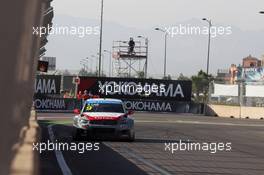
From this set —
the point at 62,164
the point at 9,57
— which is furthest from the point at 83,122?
the point at 9,57

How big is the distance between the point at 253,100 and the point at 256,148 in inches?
1512

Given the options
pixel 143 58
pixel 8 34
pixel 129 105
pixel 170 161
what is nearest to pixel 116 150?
pixel 170 161

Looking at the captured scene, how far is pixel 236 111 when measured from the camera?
2376 inches

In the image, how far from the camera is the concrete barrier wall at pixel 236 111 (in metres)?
58.9

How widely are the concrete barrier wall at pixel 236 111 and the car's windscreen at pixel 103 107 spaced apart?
36633mm

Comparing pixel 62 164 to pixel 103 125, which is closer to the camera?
pixel 62 164

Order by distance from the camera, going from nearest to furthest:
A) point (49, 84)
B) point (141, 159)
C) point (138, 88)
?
1. point (141, 159)
2. point (49, 84)
3. point (138, 88)

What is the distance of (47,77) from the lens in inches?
2312

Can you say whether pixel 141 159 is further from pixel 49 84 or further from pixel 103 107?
pixel 49 84

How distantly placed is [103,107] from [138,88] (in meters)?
36.3

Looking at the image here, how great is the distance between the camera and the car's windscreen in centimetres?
2331

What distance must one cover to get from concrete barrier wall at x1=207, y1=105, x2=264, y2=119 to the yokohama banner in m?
2.70

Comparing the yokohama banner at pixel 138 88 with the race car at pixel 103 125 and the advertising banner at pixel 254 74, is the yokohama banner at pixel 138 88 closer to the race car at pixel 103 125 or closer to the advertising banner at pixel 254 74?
the advertising banner at pixel 254 74

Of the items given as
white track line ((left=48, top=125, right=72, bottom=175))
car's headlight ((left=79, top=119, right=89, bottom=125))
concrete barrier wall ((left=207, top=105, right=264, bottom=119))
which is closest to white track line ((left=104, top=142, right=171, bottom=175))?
car's headlight ((left=79, top=119, right=89, bottom=125))
